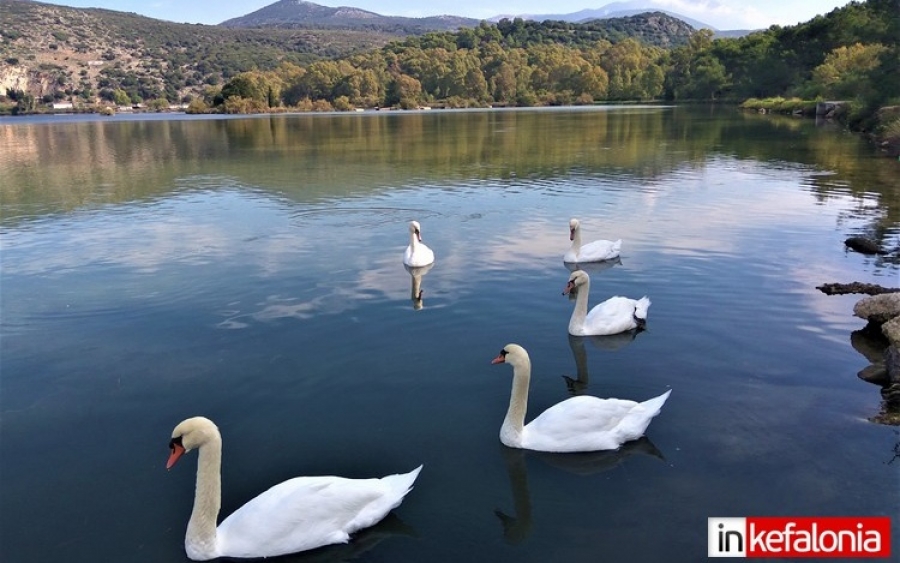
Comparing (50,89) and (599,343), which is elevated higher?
(50,89)

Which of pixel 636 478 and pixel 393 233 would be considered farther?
pixel 393 233

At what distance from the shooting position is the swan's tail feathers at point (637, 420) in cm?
764

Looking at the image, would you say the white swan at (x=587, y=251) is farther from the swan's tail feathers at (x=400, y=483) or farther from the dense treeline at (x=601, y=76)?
the dense treeline at (x=601, y=76)

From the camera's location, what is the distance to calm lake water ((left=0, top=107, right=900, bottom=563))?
21.7 feet

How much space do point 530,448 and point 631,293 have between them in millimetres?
6452

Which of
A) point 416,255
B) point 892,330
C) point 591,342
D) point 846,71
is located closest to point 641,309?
point 591,342

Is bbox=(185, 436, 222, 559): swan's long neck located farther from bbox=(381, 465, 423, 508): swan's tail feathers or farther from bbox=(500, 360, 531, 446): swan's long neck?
bbox=(500, 360, 531, 446): swan's long neck

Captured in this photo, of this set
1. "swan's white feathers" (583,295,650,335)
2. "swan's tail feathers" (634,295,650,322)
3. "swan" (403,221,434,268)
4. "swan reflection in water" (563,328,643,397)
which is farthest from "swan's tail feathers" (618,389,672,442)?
"swan" (403,221,434,268)

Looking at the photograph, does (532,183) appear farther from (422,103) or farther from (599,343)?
(422,103)

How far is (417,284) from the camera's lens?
14047mm

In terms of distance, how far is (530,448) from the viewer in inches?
299

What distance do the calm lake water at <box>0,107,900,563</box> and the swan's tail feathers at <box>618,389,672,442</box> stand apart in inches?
10.6

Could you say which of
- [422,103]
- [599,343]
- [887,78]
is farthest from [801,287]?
[422,103]

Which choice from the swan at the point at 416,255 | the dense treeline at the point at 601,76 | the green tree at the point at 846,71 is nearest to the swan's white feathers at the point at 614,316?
the swan at the point at 416,255
